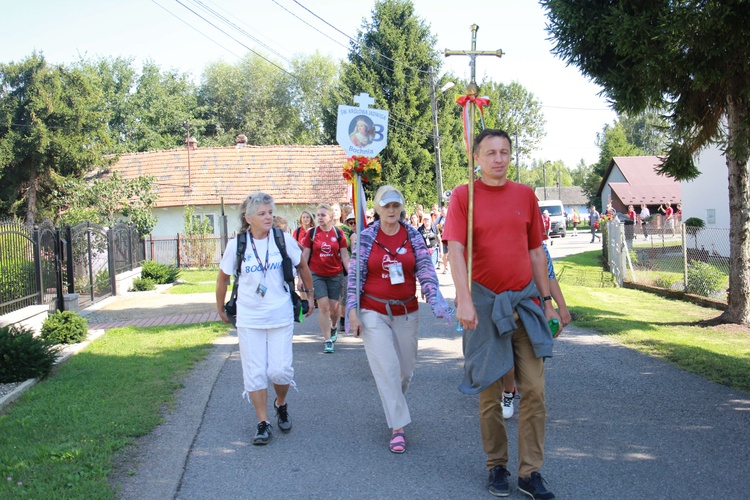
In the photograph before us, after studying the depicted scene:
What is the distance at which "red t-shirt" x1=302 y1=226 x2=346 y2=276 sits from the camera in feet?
29.1

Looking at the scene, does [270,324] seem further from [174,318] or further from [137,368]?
[174,318]

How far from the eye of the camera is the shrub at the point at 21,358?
7.46 m

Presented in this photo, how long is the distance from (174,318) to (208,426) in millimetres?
7626

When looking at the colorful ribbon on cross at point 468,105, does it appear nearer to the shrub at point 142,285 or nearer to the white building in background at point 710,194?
the shrub at point 142,285

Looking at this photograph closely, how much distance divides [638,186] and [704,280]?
4132 cm

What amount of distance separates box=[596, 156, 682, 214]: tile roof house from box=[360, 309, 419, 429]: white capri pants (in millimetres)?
47685

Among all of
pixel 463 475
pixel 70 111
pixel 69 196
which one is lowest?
pixel 463 475

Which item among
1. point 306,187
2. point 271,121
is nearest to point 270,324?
point 306,187

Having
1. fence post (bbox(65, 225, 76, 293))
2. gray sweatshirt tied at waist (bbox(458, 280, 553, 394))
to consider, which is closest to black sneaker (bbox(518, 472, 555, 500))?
gray sweatshirt tied at waist (bbox(458, 280, 553, 394))

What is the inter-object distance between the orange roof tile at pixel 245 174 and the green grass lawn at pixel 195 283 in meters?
9.36

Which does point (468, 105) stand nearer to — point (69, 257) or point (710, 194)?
point (69, 257)

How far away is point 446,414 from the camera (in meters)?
5.98

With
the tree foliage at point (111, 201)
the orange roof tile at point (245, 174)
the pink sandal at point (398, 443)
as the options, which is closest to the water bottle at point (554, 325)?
the pink sandal at point (398, 443)

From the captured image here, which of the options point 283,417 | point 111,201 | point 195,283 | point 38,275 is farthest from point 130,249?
point 283,417
